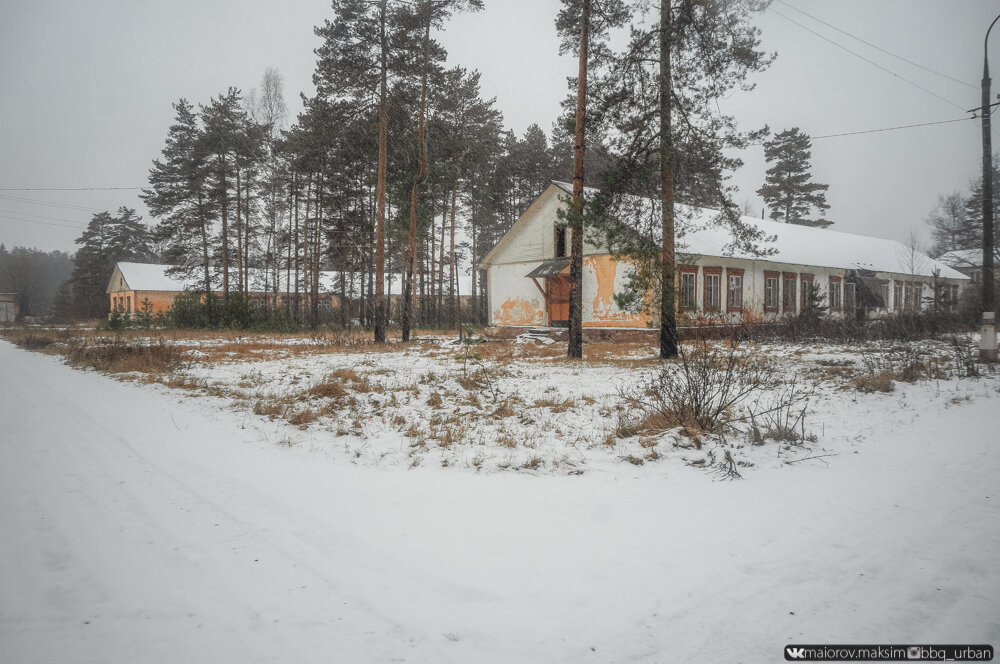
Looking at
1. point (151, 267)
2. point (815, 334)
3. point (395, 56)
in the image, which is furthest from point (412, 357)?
point (151, 267)

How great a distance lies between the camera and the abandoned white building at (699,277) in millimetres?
19688

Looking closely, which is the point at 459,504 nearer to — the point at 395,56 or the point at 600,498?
the point at 600,498

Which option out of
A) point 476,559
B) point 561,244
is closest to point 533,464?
point 476,559

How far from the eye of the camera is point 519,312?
23453 mm

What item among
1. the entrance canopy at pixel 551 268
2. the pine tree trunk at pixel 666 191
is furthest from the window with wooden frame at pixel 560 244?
the pine tree trunk at pixel 666 191

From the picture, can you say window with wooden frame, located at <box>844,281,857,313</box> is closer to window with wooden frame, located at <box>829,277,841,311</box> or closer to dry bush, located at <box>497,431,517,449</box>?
window with wooden frame, located at <box>829,277,841,311</box>

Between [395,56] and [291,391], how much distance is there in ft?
43.6

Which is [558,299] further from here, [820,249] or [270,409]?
[820,249]

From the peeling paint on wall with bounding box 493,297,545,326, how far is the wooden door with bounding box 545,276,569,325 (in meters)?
0.63

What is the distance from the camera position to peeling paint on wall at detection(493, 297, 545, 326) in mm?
22700

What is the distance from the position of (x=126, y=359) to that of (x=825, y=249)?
108 feet

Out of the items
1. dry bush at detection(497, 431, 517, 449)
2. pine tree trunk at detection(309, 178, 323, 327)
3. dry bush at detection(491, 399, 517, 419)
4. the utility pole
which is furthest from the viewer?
pine tree trunk at detection(309, 178, 323, 327)

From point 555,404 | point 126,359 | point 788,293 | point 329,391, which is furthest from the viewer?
point 788,293

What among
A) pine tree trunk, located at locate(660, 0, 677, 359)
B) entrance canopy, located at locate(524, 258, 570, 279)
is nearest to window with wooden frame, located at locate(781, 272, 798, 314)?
entrance canopy, located at locate(524, 258, 570, 279)
